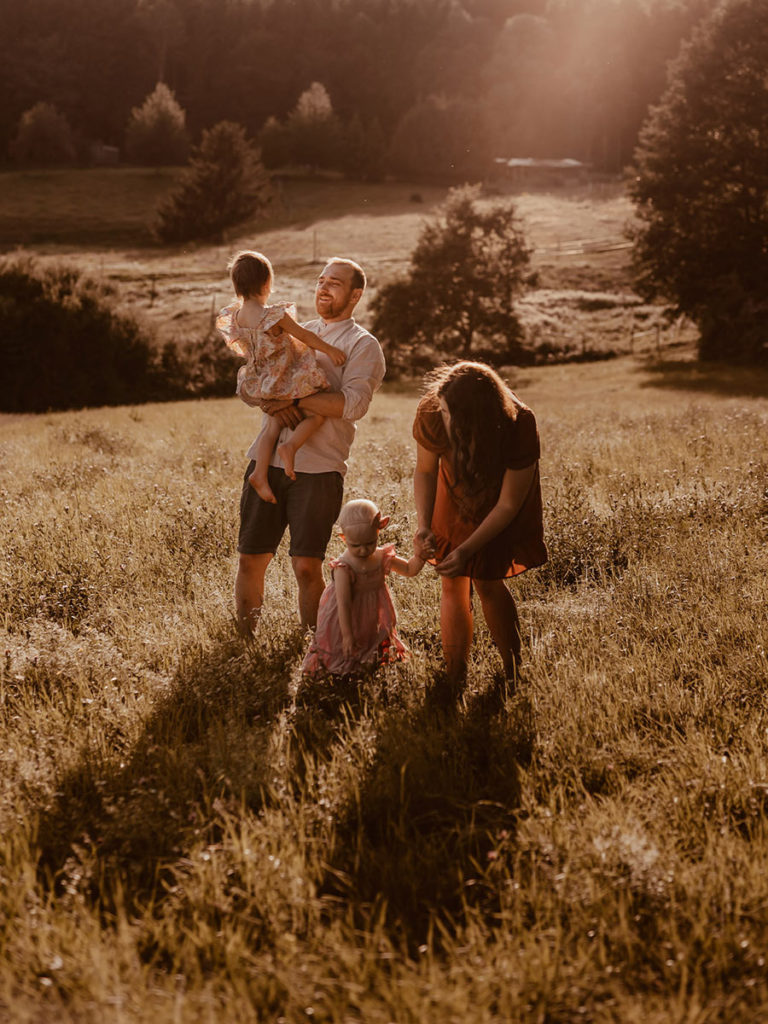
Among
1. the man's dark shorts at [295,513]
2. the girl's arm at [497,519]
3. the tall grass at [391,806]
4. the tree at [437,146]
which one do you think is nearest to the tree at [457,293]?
the tall grass at [391,806]

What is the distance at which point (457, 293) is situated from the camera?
38.8 meters

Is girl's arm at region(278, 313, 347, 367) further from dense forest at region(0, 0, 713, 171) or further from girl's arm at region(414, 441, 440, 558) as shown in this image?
dense forest at region(0, 0, 713, 171)

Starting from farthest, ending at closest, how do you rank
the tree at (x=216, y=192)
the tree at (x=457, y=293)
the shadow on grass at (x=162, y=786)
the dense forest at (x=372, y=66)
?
the dense forest at (x=372, y=66) < the tree at (x=216, y=192) < the tree at (x=457, y=293) < the shadow on grass at (x=162, y=786)

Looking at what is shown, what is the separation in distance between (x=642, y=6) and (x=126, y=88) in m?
67.6

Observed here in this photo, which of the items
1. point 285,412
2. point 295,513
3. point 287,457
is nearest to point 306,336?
point 285,412

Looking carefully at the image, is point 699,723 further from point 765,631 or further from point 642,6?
point 642,6

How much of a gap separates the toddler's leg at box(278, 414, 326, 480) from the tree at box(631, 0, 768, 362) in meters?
33.3

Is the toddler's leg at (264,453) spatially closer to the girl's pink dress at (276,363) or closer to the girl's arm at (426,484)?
the girl's pink dress at (276,363)

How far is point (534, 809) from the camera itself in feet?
10.5

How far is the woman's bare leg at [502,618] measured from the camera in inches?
172

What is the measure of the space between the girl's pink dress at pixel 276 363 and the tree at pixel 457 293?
3405cm

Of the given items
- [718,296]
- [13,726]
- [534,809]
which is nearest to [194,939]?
[534,809]

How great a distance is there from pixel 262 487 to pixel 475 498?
1.37 meters

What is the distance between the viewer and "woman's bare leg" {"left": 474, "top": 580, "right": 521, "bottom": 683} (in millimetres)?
4363
